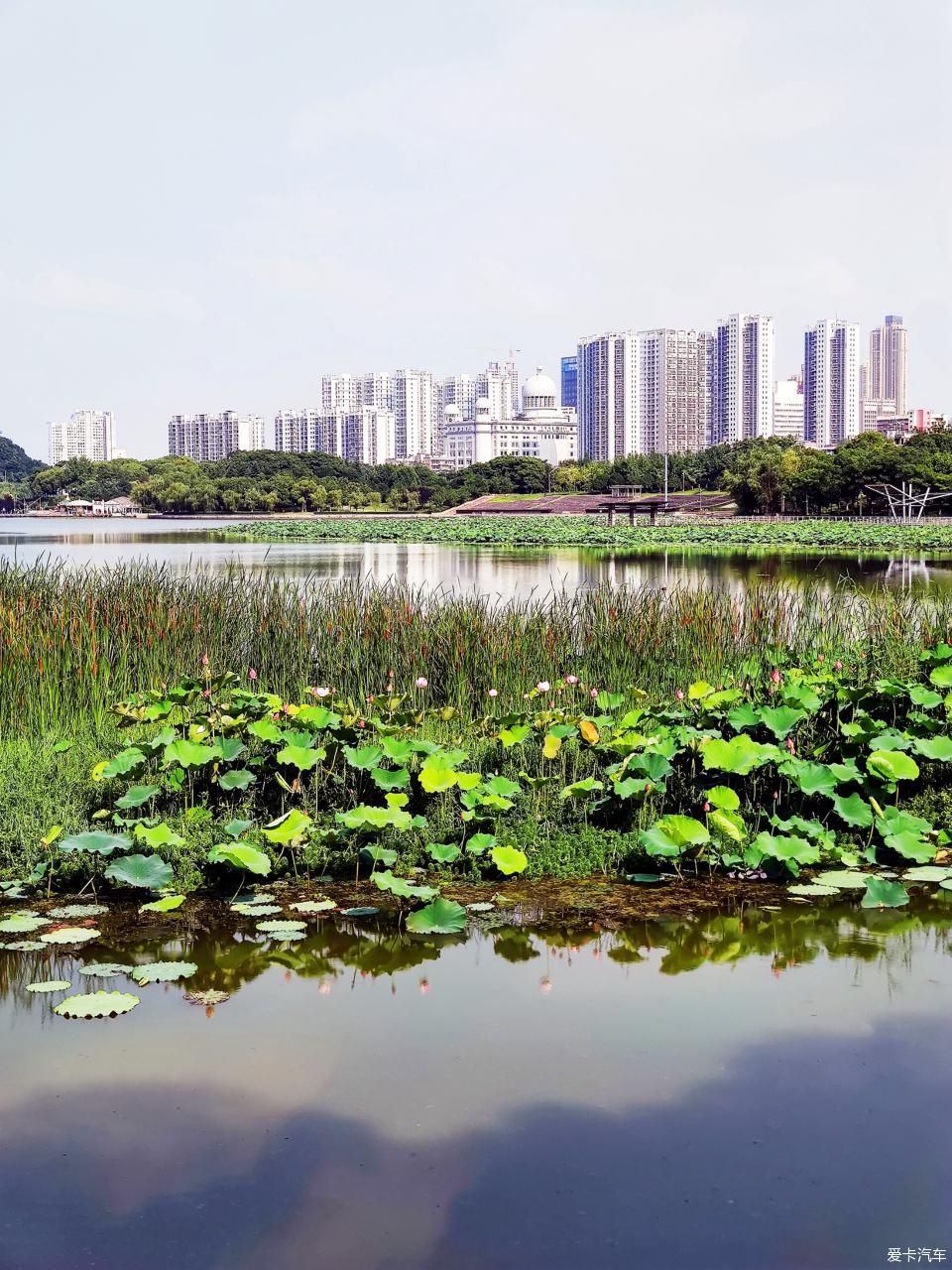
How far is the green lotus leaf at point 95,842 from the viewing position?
3908 millimetres

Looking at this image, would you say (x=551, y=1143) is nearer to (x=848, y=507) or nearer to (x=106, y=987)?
(x=106, y=987)

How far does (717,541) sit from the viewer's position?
36.4 metres

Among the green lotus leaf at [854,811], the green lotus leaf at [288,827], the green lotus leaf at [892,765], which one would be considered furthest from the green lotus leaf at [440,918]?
the green lotus leaf at [892,765]

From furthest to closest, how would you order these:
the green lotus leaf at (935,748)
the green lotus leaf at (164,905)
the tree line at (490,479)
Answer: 1. the tree line at (490,479)
2. the green lotus leaf at (935,748)
3. the green lotus leaf at (164,905)

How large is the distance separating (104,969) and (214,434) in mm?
149282

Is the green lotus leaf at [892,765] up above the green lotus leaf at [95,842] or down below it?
above

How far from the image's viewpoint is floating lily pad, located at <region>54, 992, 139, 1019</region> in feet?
10.3

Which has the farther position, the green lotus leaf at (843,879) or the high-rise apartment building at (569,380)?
the high-rise apartment building at (569,380)

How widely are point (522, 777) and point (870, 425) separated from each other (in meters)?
135

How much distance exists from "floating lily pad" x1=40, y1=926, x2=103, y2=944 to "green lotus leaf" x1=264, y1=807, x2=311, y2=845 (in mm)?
645

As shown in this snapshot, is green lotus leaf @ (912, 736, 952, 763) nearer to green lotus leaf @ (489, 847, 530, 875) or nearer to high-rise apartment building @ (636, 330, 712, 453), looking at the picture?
green lotus leaf @ (489, 847, 530, 875)

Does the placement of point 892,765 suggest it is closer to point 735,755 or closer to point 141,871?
point 735,755

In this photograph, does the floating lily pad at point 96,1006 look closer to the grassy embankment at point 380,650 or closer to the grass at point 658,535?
the grassy embankment at point 380,650

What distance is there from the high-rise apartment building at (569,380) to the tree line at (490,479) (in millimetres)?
77824
